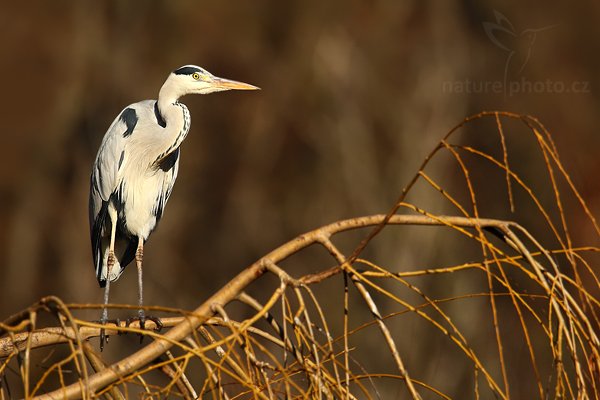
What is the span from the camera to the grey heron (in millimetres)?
3469

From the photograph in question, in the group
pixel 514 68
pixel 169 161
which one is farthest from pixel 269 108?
pixel 169 161

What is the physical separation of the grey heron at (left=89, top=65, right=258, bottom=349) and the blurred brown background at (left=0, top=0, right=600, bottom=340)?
4.60 metres

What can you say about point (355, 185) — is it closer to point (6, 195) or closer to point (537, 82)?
point (537, 82)

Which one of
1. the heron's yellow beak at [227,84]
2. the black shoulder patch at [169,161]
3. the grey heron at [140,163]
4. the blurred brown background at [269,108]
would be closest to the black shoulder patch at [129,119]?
the grey heron at [140,163]

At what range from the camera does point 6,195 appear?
11086 mm

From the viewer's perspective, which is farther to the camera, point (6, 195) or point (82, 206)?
point (6, 195)

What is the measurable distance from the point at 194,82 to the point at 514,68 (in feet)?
25.8

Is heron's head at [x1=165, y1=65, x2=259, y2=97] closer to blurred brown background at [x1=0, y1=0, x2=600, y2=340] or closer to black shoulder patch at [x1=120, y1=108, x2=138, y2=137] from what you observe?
black shoulder patch at [x1=120, y1=108, x2=138, y2=137]

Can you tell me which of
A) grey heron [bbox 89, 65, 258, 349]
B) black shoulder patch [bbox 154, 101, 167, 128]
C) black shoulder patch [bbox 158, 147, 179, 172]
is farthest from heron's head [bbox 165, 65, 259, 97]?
black shoulder patch [bbox 158, 147, 179, 172]

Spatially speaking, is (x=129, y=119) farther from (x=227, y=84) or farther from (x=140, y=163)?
(x=227, y=84)

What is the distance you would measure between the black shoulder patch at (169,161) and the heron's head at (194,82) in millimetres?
256

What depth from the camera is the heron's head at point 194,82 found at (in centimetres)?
348

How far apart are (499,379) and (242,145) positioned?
4798mm

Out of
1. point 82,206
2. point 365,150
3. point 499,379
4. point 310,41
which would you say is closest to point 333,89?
point 365,150
